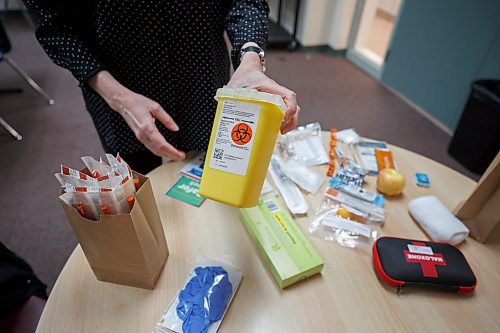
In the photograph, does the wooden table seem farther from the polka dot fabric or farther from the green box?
the polka dot fabric

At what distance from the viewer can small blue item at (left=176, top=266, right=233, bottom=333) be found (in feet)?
1.74

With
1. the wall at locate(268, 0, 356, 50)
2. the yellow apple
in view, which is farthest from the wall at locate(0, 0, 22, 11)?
the yellow apple

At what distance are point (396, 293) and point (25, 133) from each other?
222 cm

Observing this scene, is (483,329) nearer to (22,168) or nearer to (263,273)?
(263,273)

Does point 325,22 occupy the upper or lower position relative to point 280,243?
lower

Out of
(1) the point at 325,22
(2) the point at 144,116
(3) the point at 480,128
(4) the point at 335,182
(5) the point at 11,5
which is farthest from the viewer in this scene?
Answer: (5) the point at 11,5

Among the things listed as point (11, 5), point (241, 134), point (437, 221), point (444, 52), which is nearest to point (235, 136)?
point (241, 134)

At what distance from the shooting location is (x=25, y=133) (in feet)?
6.54

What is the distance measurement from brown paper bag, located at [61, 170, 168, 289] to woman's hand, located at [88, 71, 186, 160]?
3.9 inches

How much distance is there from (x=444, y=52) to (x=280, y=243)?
212 cm

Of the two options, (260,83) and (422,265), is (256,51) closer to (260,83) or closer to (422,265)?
(260,83)

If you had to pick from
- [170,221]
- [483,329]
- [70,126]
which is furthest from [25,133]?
[483,329]

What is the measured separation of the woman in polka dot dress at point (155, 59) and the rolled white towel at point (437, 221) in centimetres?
37

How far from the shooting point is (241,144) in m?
0.52
